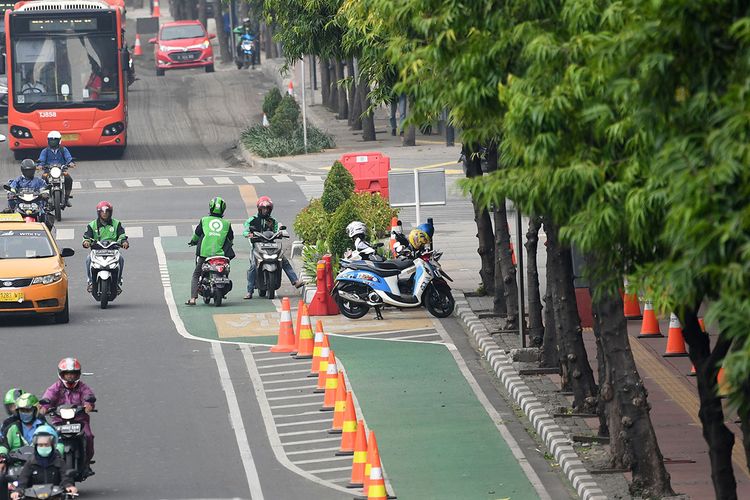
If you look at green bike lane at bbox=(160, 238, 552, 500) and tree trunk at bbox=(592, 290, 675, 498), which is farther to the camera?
green bike lane at bbox=(160, 238, 552, 500)

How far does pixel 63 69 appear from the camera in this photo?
4628 centimetres

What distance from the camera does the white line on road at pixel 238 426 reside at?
16406 millimetres

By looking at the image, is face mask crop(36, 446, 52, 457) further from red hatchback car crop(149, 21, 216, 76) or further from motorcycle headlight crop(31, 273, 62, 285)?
red hatchback car crop(149, 21, 216, 76)

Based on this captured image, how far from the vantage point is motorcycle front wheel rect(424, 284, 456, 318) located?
1011 inches

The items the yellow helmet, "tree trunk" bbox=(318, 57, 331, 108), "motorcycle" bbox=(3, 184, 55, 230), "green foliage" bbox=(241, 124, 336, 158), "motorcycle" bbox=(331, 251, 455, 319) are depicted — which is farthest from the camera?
"tree trunk" bbox=(318, 57, 331, 108)

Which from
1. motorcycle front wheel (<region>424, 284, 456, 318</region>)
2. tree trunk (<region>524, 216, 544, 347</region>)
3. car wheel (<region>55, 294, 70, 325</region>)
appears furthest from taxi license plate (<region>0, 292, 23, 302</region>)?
tree trunk (<region>524, 216, 544, 347</region>)

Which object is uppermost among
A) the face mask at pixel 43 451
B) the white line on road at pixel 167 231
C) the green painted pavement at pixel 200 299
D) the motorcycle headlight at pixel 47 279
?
the face mask at pixel 43 451

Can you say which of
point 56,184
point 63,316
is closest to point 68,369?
point 63,316

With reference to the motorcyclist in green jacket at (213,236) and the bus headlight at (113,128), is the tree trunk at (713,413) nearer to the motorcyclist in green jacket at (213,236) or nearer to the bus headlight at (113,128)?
the motorcyclist in green jacket at (213,236)

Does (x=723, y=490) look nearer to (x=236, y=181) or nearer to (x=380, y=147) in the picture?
(x=236, y=181)

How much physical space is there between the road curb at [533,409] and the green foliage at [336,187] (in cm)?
488

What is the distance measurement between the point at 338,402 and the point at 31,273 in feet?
25.8

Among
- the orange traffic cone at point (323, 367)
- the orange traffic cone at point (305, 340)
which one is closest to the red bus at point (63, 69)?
the orange traffic cone at point (305, 340)

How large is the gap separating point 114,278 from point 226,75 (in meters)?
44.5
